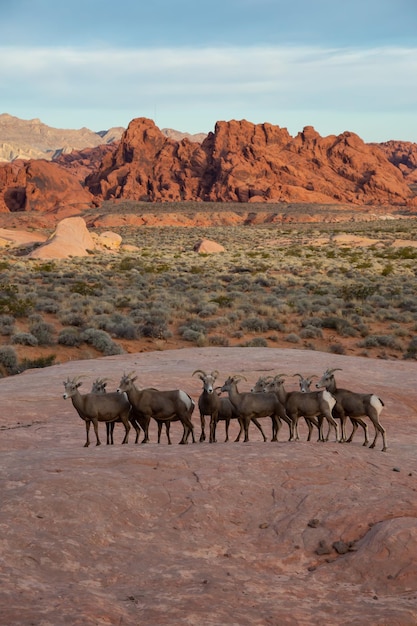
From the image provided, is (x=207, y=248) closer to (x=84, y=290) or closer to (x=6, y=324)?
(x=84, y=290)

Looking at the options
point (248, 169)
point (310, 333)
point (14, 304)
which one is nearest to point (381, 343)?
point (310, 333)

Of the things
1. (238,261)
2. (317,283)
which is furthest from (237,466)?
(238,261)

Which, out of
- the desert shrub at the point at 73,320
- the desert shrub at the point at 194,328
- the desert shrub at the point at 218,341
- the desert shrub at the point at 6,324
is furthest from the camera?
the desert shrub at the point at 73,320

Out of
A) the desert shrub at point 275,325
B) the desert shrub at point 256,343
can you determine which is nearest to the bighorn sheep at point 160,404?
the desert shrub at point 256,343

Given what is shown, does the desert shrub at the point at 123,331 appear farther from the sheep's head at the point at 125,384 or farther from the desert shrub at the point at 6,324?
the sheep's head at the point at 125,384

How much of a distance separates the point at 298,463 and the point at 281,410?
2169mm

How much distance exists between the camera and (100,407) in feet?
33.6

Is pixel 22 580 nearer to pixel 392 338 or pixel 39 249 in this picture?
pixel 392 338

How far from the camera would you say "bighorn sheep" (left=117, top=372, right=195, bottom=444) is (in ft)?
33.3

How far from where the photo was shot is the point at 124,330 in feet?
Result: 83.7

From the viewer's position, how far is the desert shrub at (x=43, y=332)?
76.7ft

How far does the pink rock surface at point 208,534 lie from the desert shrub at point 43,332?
13415 millimetres

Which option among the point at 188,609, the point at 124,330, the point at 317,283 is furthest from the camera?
the point at 317,283

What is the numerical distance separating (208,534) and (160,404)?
347 cm
